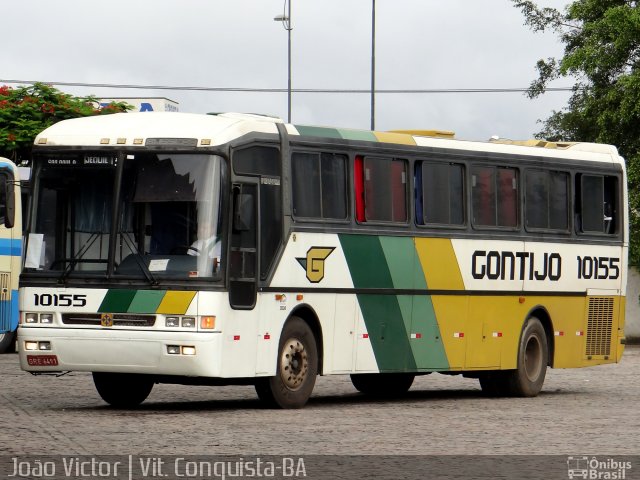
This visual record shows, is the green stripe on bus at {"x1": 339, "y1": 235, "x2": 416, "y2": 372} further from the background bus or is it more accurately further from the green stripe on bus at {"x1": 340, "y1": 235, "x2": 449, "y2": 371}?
the background bus

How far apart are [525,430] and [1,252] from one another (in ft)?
53.9

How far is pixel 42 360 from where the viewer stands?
17.6 m

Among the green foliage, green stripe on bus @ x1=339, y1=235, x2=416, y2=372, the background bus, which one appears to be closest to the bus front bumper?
green stripe on bus @ x1=339, y1=235, x2=416, y2=372

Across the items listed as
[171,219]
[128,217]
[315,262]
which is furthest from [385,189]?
[128,217]

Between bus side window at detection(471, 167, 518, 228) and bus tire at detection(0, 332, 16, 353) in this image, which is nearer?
bus side window at detection(471, 167, 518, 228)

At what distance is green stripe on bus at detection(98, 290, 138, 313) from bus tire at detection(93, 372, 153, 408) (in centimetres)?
151

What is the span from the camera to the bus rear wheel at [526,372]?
22.6 meters

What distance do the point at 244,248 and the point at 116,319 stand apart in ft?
5.12

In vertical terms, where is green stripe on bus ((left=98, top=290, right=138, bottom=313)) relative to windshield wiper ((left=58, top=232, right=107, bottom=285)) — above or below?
below

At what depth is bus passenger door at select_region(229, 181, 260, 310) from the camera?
57.4ft

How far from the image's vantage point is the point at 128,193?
57.6 feet

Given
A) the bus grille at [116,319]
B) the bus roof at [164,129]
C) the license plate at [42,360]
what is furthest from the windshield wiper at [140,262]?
the license plate at [42,360]

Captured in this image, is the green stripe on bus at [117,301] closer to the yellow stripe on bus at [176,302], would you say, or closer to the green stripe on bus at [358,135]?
the yellow stripe on bus at [176,302]

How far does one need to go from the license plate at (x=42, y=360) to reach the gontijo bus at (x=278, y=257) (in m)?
0.03
